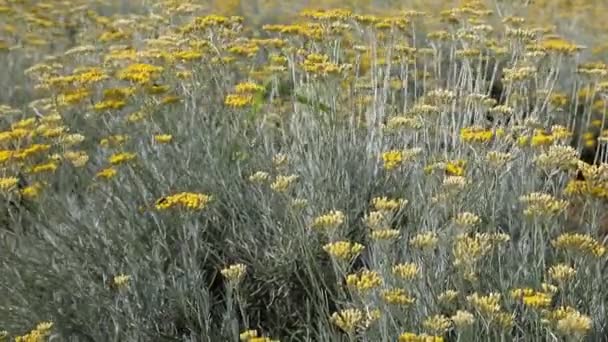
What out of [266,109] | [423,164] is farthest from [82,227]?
[423,164]

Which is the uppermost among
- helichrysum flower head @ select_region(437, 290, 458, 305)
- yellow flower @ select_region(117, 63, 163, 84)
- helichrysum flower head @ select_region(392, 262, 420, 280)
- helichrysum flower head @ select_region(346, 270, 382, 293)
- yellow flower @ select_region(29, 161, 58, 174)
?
yellow flower @ select_region(117, 63, 163, 84)

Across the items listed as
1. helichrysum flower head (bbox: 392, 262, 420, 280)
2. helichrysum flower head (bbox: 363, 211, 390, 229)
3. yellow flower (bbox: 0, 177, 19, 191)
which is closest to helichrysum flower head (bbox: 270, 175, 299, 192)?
helichrysum flower head (bbox: 363, 211, 390, 229)

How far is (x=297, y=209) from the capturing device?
273 cm

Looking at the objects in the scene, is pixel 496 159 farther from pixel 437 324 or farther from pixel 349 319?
pixel 349 319

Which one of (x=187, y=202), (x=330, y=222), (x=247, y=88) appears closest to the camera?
(x=330, y=222)

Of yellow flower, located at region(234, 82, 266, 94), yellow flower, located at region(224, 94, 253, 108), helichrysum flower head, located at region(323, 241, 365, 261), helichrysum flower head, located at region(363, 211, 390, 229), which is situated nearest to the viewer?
helichrysum flower head, located at region(323, 241, 365, 261)

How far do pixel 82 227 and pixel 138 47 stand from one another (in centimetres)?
258

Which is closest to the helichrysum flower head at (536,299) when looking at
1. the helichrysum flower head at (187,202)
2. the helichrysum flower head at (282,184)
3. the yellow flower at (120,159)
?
the helichrysum flower head at (282,184)

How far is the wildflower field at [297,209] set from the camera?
2.39 meters

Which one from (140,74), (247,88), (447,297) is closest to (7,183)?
(140,74)

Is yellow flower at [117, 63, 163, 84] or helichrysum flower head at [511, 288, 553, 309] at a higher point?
yellow flower at [117, 63, 163, 84]

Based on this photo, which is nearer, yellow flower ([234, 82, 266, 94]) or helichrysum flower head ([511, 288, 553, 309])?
helichrysum flower head ([511, 288, 553, 309])

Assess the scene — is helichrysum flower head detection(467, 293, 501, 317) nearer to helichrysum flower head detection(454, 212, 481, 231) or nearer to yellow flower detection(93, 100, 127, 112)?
helichrysum flower head detection(454, 212, 481, 231)

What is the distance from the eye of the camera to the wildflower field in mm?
2393
